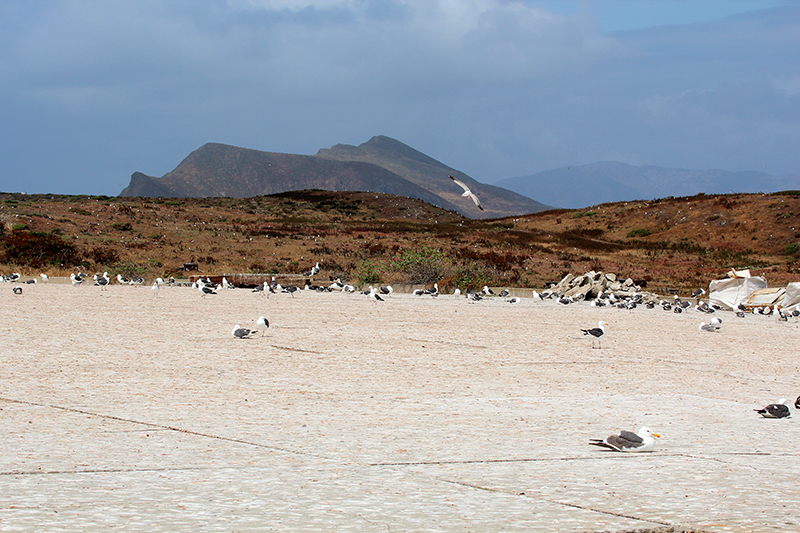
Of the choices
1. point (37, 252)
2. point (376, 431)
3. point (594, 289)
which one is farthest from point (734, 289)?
point (37, 252)

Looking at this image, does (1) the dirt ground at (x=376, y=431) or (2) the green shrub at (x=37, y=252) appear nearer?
(1) the dirt ground at (x=376, y=431)

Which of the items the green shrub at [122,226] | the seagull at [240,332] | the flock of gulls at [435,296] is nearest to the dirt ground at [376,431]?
the seagull at [240,332]

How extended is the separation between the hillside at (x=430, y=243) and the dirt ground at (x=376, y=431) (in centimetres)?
2032

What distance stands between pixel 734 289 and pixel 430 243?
25984mm

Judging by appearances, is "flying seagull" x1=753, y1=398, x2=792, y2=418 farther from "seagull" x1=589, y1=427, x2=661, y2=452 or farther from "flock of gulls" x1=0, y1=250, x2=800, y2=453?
"seagull" x1=589, y1=427, x2=661, y2=452

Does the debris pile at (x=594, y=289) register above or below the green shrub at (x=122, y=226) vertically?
below

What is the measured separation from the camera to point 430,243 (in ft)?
168

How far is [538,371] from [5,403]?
7.16m

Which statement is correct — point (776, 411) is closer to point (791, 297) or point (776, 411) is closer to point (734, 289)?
point (791, 297)

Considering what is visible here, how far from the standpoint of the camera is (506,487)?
16.4 ft

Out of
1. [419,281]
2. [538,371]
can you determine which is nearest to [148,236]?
[419,281]

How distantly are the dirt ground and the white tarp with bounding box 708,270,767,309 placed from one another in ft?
45.4

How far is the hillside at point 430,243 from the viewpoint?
115 ft

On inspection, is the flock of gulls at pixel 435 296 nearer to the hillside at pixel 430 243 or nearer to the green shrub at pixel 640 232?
the hillside at pixel 430 243
